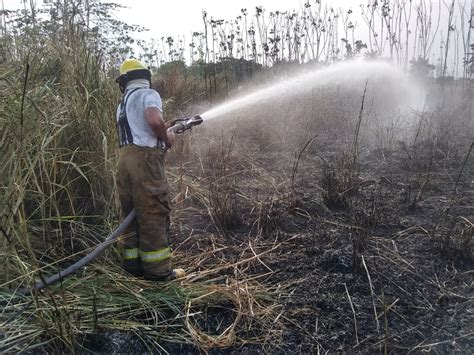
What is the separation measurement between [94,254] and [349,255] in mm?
1716

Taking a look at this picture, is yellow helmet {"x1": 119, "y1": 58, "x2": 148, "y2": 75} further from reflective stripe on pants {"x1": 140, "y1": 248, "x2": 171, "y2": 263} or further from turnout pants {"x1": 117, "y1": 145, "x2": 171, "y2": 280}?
reflective stripe on pants {"x1": 140, "y1": 248, "x2": 171, "y2": 263}

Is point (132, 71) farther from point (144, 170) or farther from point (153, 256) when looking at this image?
point (153, 256)

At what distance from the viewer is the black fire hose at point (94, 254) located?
2.42 m

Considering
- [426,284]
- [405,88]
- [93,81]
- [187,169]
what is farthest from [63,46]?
[405,88]

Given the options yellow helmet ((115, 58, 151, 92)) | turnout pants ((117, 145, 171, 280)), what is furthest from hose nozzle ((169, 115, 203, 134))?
yellow helmet ((115, 58, 151, 92))

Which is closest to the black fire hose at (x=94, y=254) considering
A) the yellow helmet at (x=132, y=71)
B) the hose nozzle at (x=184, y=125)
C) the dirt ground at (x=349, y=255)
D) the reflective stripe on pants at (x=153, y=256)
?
the hose nozzle at (x=184, y=125)

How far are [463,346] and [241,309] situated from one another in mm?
1169

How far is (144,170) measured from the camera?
2.84 meters

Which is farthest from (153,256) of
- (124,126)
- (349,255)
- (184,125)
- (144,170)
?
(349,255)

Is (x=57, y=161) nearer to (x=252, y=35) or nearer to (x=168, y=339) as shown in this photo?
(x=168, y=339)

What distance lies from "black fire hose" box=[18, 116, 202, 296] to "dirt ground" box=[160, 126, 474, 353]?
59cm

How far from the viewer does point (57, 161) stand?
2.98m

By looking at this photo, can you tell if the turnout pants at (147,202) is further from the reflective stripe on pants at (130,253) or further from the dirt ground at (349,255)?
the dirt ground at (349,255)

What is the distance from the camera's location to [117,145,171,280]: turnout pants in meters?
2.84
